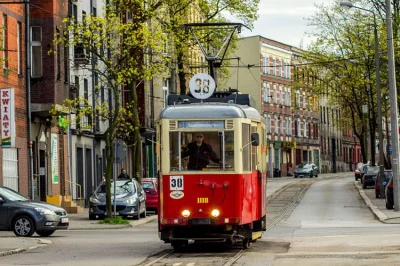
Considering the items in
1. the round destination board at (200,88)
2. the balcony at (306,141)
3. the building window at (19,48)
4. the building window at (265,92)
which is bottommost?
the round destination board at (200,88)

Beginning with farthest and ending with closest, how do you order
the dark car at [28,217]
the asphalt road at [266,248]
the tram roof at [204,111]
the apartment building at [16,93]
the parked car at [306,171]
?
the parked car at [306,171], the apartment building at [16,93], the dark car at [28,217], the tram roof at [204,111], the asphalt road at [266,248]

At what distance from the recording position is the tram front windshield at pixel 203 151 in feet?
78.0

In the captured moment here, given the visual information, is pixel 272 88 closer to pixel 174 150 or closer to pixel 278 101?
pixel 278 101

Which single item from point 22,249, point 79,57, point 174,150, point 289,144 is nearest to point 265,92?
point 289,144

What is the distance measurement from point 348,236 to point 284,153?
98.8 m

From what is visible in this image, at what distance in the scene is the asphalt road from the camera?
71.2 feet

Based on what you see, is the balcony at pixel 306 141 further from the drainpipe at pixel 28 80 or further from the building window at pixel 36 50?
the drainpipe at pixel 28 80

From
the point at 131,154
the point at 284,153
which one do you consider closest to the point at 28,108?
the point at 131,154

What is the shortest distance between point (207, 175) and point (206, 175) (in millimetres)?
25

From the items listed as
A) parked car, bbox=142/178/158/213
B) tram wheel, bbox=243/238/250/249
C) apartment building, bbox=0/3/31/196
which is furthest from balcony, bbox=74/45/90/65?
tram wheel, bbox=243/238/250/249

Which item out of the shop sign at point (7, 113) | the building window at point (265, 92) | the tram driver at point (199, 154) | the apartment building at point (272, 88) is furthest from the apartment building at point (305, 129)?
the tram driver at point (199, 154)

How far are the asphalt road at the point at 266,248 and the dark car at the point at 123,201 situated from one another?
258 cm

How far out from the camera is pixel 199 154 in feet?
78.0

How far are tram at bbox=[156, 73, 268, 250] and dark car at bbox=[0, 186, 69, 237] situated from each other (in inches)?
325
